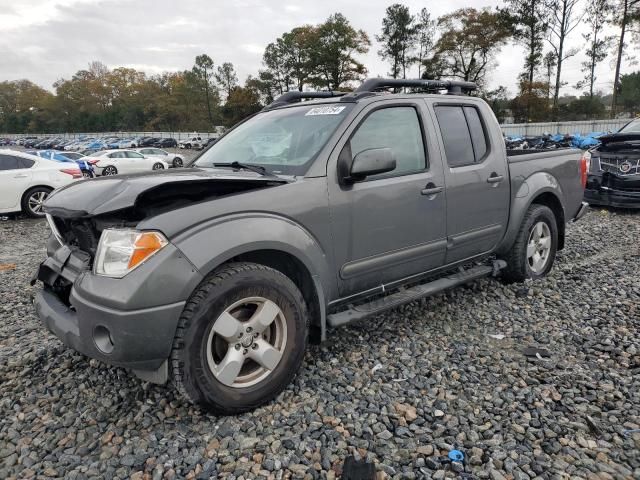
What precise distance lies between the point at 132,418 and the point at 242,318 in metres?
0.85

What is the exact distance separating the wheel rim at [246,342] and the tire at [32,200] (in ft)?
30.7

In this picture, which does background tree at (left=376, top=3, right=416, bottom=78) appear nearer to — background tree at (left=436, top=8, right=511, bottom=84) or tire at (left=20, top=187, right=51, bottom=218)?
background tree at (left=436, top=8, right=511, bottom=84)

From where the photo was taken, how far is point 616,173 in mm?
8219

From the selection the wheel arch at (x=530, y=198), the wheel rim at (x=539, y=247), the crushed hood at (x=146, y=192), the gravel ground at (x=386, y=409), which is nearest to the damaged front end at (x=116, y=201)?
the crushed hood at (x=146, y=192)

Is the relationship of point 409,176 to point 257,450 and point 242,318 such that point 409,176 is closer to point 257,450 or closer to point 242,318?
point 242,318

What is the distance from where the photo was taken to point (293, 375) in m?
2.87

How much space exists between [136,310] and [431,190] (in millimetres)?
2228

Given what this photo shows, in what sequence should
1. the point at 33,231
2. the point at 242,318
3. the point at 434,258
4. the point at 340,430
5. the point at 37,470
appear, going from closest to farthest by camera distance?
the point at 37,470
the point at 340,430
the point at 242,318
the point at 434,258
the point at 33,231

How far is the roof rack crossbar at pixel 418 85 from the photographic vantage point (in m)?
3.67

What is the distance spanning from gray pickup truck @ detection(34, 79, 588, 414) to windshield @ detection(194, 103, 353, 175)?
0.02m

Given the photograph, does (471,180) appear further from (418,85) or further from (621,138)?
(621,138)

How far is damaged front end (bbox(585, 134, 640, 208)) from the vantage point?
8.05m

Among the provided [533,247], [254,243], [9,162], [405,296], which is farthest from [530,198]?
[9,162]

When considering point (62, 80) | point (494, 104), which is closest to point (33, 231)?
point (494, 104)
